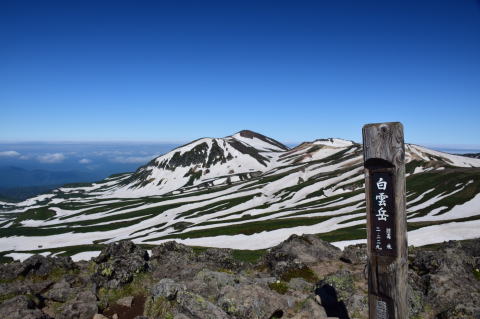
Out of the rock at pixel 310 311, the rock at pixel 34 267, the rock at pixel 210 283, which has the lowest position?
the rock at pixel 34 267

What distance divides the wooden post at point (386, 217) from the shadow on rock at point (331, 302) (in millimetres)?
5747

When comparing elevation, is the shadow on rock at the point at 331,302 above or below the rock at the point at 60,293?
above

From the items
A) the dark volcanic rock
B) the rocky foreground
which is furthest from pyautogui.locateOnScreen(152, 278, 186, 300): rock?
the dark volcanic rock

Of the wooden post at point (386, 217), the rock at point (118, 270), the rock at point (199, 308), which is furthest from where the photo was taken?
the rock at point (118, 270)

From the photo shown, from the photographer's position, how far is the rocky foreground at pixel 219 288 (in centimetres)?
1429

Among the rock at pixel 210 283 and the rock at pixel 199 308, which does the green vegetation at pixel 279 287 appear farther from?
the rock at pixel 199 308

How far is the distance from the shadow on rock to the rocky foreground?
0.15 ft

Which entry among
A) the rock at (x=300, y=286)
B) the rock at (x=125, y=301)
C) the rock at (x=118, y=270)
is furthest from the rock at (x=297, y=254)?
the rock at (x=125, y=301)

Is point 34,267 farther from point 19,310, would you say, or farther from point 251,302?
point 251,302

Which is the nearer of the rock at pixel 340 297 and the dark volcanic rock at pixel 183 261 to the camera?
the rock at pixel 340 297

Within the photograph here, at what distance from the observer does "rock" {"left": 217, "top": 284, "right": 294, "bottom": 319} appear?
13.9 m

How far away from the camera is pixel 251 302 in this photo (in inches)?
558

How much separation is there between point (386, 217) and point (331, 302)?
820cm

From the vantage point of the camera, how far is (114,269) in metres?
20.3
